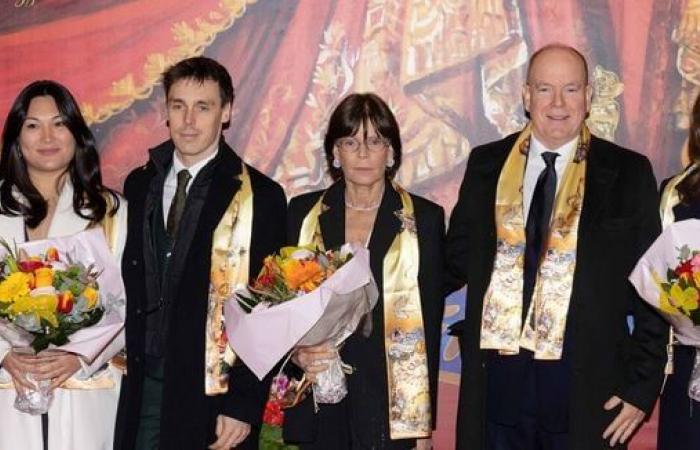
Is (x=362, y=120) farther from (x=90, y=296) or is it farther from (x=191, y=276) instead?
(x=90, y=296)

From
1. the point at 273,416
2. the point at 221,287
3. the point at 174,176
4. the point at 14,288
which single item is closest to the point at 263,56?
the point at 174,176

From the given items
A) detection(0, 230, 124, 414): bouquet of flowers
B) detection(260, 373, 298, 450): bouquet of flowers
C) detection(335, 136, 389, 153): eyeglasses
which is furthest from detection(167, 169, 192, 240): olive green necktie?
detection(260, 373, 298, 450): bouquet of flowers

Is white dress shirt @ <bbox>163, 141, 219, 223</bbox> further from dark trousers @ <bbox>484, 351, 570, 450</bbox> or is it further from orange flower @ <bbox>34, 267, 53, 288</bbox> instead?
dark trousers @ <bbox>484, 351, 570, 450</bbox>

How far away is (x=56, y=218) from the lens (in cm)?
365

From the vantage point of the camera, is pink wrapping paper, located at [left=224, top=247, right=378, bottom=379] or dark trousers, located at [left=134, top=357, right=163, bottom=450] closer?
pink wrapping paper, located at [left=224, top=247, right=378, bottom=379]

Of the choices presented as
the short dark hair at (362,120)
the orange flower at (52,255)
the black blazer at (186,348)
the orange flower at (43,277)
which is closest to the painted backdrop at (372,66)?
the short dark hair at (362,120)

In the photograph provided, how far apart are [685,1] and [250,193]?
2.16m

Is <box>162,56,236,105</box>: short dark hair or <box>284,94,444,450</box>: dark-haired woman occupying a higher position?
<box>162,56,236,105</box>: short dark hair

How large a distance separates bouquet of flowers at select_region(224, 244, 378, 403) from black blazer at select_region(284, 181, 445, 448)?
0.69 ft

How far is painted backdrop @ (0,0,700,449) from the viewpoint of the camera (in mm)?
4652

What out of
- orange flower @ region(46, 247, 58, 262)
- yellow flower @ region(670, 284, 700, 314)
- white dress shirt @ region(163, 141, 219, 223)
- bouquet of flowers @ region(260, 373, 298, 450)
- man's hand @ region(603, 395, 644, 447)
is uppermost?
white dress shirt @ region(163, 141, 219, 223)

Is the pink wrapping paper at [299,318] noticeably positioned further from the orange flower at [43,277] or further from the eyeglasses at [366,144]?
the orange flower at [43,277]

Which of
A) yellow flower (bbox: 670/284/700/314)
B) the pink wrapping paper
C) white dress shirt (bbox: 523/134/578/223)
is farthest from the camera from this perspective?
white dress shirt (bbox: 523/134/578/223)

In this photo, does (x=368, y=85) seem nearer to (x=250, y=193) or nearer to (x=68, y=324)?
(x=250, y=193)
